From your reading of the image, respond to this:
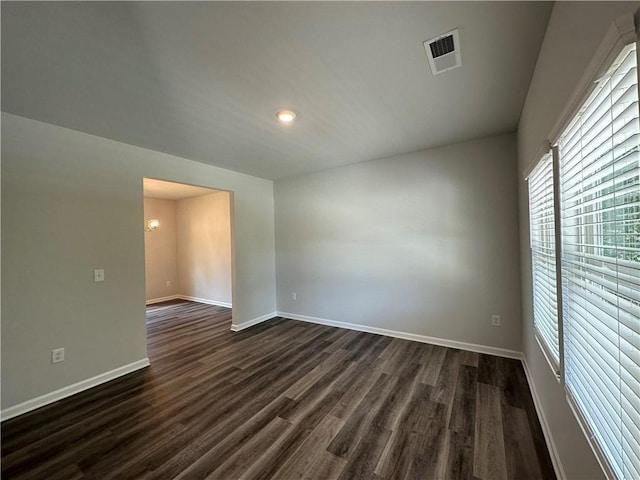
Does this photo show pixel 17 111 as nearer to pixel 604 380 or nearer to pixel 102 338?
pixel 102 338

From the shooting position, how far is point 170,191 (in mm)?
5531

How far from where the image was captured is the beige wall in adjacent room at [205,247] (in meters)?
5.71

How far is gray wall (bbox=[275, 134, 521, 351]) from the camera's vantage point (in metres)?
2.91

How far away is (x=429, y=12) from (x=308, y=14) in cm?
61

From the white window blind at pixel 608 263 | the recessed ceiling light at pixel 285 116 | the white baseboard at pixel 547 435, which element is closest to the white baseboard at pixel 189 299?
the recessed ceiling light at pixel 285 116

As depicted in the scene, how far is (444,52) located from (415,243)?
2263mm

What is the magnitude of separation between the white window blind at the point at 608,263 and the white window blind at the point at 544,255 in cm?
36

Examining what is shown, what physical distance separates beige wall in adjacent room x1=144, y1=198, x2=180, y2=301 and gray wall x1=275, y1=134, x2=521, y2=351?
12.3 feet

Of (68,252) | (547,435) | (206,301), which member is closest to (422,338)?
(547,435)

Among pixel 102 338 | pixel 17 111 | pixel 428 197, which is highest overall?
pixel 17 111

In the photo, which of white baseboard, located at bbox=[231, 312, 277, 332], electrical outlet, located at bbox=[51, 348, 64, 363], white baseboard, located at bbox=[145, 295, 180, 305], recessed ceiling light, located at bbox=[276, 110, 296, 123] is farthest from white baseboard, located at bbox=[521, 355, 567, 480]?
white baseboard, located at bbox=[145, 295, 180, 305]

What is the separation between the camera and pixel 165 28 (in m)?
1.34

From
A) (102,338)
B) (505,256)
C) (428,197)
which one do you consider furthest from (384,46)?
(102,338)

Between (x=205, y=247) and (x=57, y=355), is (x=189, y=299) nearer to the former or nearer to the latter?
(x=205, y=247)
